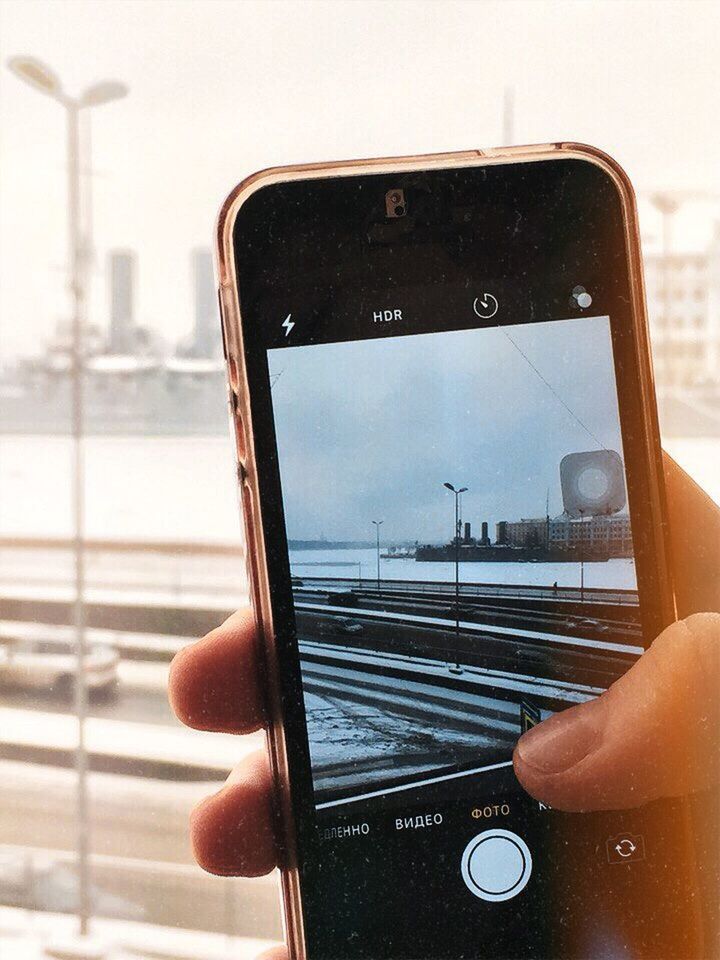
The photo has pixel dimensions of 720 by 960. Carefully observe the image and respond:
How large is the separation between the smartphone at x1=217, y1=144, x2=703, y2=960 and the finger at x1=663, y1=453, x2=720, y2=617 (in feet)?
0.22

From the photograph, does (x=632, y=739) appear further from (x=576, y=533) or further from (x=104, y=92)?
(x=104, y=92)

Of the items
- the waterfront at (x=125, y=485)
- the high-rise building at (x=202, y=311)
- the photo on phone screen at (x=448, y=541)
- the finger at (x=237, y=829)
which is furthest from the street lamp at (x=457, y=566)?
the waterfront at (x=125, y=485)

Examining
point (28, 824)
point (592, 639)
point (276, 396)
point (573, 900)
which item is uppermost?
point (276, 396)

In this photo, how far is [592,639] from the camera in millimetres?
377

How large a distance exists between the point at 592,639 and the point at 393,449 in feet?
0.40

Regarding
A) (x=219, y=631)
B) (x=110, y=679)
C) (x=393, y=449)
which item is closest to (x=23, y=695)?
(x=110, y=679)

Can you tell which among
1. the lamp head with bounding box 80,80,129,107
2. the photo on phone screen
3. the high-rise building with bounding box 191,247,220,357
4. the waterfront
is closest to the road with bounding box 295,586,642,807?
the photo on phone screen

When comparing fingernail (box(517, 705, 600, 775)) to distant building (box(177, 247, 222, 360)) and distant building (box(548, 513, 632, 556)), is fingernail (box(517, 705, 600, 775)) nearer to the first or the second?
distant building (box(548, 513, 632, 556))

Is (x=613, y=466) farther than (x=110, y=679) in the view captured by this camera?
No

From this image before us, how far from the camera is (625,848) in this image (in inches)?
14.7

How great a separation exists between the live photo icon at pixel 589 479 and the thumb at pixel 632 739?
0.21ft

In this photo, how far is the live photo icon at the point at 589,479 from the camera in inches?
14.6

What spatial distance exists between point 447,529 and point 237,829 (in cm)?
18

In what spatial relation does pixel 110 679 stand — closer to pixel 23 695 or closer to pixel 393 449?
pixel 23 695
